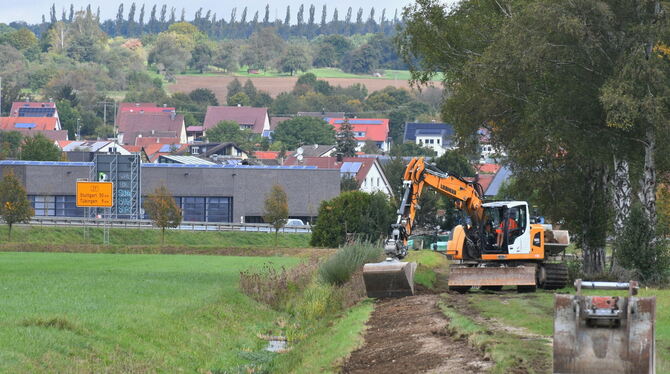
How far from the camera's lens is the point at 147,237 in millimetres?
87562

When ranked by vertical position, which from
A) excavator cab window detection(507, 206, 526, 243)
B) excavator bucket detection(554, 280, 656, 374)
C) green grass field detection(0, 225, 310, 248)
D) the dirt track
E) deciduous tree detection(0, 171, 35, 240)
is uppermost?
excavator bucket detection(554, 280, 656, 374)

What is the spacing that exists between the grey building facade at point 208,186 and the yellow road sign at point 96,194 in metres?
19.2

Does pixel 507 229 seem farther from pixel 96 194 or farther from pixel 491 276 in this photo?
pixel 96 194

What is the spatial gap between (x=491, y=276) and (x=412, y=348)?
43.4 ft

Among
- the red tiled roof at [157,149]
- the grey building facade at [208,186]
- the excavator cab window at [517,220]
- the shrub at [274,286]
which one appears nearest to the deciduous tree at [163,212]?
the grey building facade at [208,186]

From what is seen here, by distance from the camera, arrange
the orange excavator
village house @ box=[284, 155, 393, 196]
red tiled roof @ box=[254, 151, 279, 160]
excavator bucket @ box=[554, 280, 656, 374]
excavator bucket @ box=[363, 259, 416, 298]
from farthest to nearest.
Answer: red tiled roof @ box=[254, 151, 279, 160] < village house @ box=[284, 155, 393, 196] < the orange excavator < excavator bucket @ box=[363, 259, 416, 298] < excavator bucket @ box=[554, 280, 656, 374]

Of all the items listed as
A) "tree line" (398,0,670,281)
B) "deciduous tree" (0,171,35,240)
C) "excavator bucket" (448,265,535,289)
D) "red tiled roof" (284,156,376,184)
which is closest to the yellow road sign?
"deciduous tree" (0,171,35,240)

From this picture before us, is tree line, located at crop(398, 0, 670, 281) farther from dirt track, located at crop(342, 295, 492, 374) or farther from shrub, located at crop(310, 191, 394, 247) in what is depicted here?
shrub, located at crop(310, 191, 394, 247)

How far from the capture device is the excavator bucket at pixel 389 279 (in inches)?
1319

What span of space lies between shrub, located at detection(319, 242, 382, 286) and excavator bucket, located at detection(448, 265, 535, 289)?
2.99 m

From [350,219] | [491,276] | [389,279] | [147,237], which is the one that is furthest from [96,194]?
[389,279]

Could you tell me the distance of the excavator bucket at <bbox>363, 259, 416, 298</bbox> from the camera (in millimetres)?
33500

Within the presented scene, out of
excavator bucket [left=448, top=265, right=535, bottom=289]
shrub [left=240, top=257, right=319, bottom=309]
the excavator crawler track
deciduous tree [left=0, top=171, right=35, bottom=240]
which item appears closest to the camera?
excavator bucket [left=448, top=265, right=535, bottom=289]

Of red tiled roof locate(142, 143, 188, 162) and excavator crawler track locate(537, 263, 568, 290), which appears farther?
red tiled roof locate(142, 143, 188, 162)
